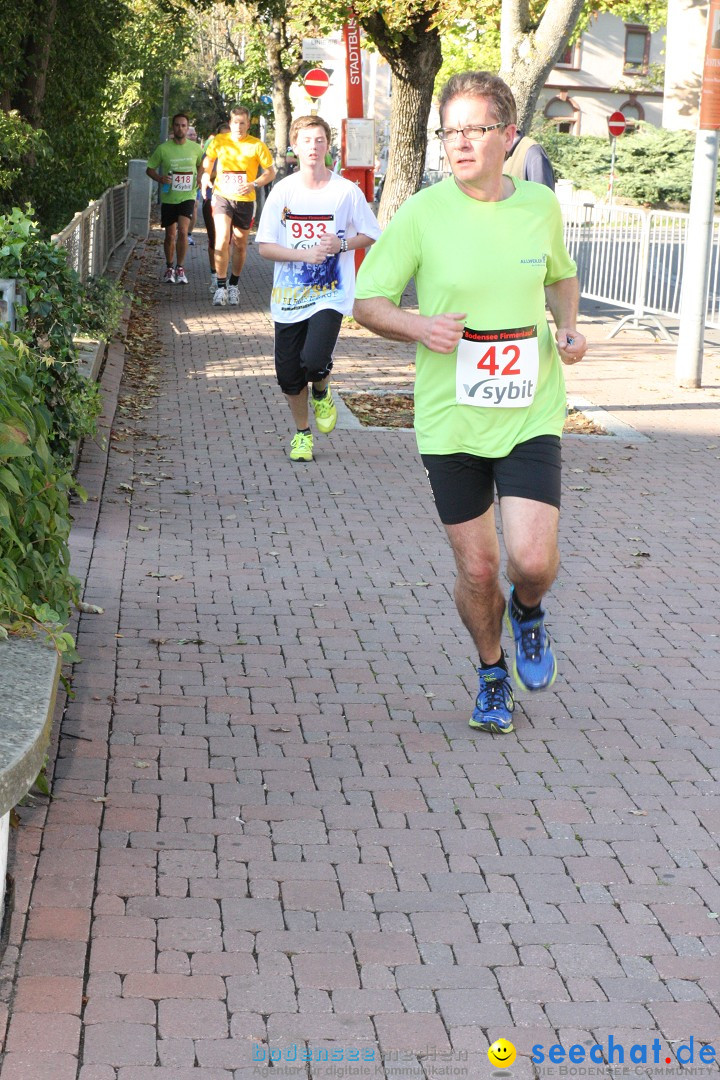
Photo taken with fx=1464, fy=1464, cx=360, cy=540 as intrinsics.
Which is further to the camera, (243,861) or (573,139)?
(573,139)

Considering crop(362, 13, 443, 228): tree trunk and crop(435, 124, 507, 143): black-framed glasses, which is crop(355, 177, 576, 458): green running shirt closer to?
crop(435, 124, 507, 143): black-framed glasses

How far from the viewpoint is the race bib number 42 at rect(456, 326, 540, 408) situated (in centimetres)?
468

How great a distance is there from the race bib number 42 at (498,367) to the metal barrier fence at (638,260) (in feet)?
35.7

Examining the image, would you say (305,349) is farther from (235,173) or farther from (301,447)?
(235,173)

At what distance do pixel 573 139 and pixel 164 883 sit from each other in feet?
192

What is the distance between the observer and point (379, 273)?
15.3ft

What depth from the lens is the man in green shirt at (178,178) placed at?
19.1m

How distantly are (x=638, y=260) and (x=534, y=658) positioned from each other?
12259 millimetres

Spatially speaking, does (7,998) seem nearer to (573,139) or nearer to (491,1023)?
(491,1023)

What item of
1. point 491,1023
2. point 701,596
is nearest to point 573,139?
point 701,596

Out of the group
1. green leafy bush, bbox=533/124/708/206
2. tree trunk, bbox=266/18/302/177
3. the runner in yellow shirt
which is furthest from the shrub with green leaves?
green leafy bush, bbox=533/124/708/206

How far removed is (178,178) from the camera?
19.0m

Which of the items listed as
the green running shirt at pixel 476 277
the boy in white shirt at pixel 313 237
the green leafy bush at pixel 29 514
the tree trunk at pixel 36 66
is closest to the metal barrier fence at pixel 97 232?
the tree trunk at pixel 36 66

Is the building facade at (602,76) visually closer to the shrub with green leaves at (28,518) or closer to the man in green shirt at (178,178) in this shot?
the man in green shirt at (178,178)
